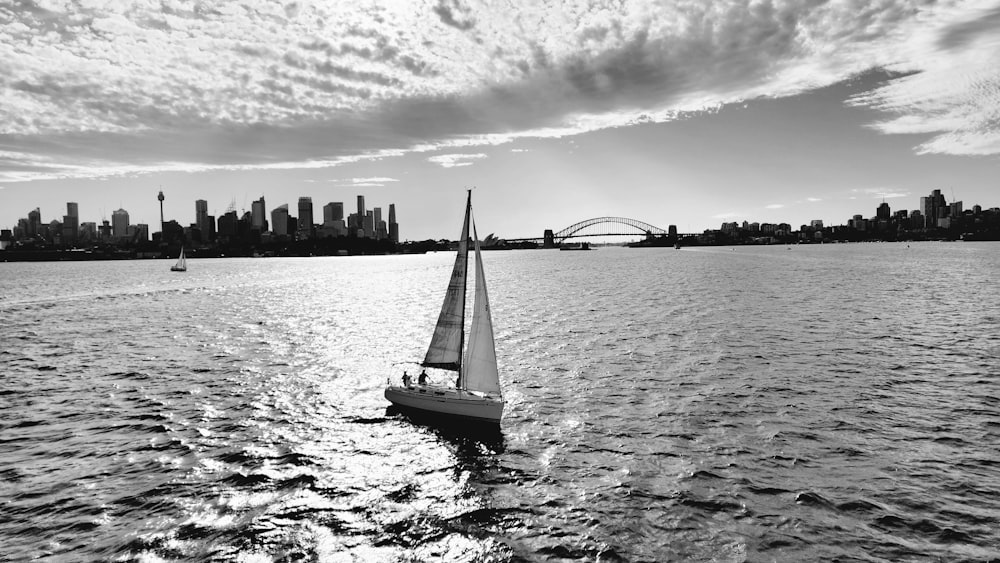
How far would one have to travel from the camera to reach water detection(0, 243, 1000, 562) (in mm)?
18375

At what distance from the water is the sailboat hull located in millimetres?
1193

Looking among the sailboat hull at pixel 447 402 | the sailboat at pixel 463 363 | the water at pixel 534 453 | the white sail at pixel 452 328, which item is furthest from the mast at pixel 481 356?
the water at pixel 534 453

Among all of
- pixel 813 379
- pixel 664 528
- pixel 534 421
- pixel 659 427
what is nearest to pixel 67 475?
pixel 534 421

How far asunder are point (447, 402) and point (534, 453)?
20.3ft

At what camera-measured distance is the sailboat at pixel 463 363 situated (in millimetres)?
28484

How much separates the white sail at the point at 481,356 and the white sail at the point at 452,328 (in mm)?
1403

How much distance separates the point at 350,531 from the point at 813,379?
33175 mm

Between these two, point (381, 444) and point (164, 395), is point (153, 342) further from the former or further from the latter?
point (381, 444)

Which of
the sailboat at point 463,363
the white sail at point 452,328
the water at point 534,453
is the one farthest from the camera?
the white sail at point 452,328

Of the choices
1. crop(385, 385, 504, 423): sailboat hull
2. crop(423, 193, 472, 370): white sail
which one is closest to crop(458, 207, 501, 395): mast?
crop(385, 385, 504, 423): sailboat hull

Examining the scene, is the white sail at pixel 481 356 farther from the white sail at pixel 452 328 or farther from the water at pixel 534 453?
the water at pixel 534 453

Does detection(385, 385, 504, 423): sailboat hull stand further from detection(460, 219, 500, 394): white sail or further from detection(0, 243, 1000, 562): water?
detection(0, 243, 1000, 562): water

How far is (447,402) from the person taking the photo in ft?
96.9

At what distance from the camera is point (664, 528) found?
18969mm
